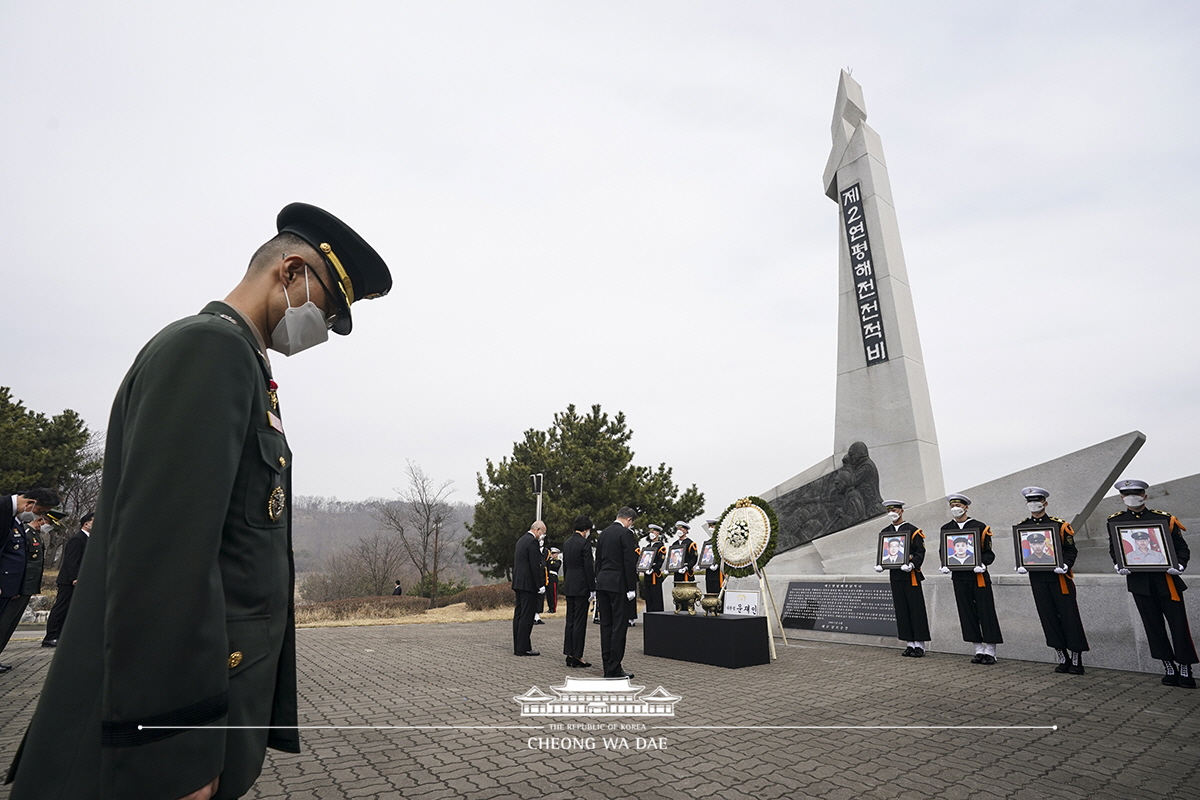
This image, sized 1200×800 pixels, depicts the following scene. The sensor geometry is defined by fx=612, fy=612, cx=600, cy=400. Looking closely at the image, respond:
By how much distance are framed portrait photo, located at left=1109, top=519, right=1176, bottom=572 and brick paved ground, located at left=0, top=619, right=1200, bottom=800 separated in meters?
1.42

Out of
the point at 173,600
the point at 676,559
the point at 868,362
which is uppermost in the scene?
the point at 868,362

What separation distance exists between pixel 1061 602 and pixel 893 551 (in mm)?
2369

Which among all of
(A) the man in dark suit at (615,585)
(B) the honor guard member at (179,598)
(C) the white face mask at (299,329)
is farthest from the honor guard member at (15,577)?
(B) the honor guard member at (179,598)

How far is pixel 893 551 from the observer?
34.2 ft

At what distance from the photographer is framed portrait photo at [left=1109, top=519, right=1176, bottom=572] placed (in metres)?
7.55

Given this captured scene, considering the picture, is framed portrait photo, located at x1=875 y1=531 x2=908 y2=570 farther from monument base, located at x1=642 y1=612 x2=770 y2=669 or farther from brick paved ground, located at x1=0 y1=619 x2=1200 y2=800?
monument base, located at x1=642 y1=612 x2=770 y2=669

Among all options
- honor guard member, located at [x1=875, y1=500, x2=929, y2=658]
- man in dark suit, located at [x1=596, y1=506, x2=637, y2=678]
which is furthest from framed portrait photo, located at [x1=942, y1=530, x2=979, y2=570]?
man in dark suit, located at [x1=596, y1=506, x2=637, y2=678]

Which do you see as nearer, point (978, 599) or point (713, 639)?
point (713, 639)

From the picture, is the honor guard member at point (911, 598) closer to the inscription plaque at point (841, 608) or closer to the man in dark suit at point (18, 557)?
the inscription plaque at point (841, 608)

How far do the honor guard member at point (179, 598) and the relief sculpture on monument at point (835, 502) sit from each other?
17382 millimetres

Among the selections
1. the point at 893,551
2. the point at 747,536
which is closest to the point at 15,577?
the point at 747,536

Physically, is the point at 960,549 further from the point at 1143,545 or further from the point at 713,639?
the point at 713,639

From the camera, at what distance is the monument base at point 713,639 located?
882 cm

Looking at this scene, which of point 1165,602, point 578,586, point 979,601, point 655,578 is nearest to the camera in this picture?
point 1165,602
